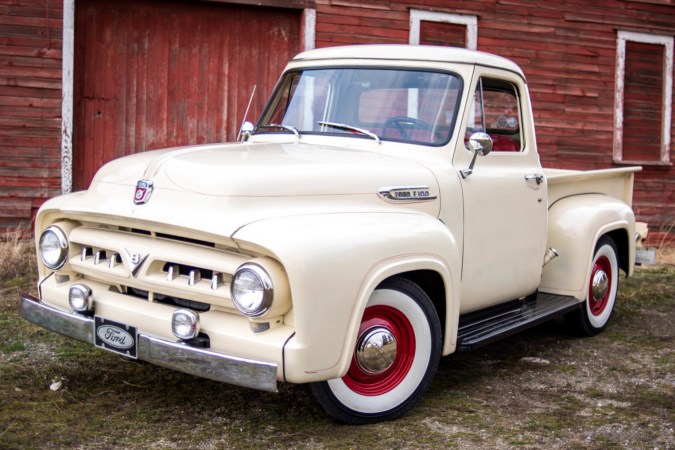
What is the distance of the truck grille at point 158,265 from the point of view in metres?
3.40

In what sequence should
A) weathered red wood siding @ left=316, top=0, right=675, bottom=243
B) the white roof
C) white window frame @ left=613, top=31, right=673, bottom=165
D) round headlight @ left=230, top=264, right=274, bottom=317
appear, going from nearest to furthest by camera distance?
round headlight @ left=230, top=264, right=274, bottom=317
the white roof
weathered red wood siding @ left=316, top=0, right=675, bottom=243
white window frame @ left=613, top=31, right=673, bottom=165

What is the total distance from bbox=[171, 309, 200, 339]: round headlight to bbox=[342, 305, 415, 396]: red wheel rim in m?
0.70

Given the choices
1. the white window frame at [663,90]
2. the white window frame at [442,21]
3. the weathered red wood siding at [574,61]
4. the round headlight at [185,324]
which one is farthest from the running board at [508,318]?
the white window frame at [663,90]

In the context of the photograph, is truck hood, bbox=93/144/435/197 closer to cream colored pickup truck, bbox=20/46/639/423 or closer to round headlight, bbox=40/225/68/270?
cream colored pickup truck, bbox=20/46/639/423

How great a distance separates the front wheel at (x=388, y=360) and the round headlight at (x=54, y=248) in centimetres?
138

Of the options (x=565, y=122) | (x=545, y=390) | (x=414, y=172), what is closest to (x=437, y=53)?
(x=414, y=172)

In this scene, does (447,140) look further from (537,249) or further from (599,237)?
(599,237)

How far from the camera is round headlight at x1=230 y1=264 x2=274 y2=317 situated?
321cm

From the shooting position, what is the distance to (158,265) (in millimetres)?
3594

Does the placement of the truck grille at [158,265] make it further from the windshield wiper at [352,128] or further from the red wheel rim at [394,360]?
the windshield wiper at [352,128]

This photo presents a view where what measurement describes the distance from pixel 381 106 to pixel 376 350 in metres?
1.46

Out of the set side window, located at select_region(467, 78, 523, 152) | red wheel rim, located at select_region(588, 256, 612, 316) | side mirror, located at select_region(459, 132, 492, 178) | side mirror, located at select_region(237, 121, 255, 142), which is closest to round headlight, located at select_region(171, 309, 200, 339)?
side mirror, located at select_region(459, 132, 492, 178)

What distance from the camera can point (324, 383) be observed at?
353 centimetres

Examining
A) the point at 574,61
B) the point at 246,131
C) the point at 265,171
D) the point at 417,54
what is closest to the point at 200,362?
the point at 265,171
